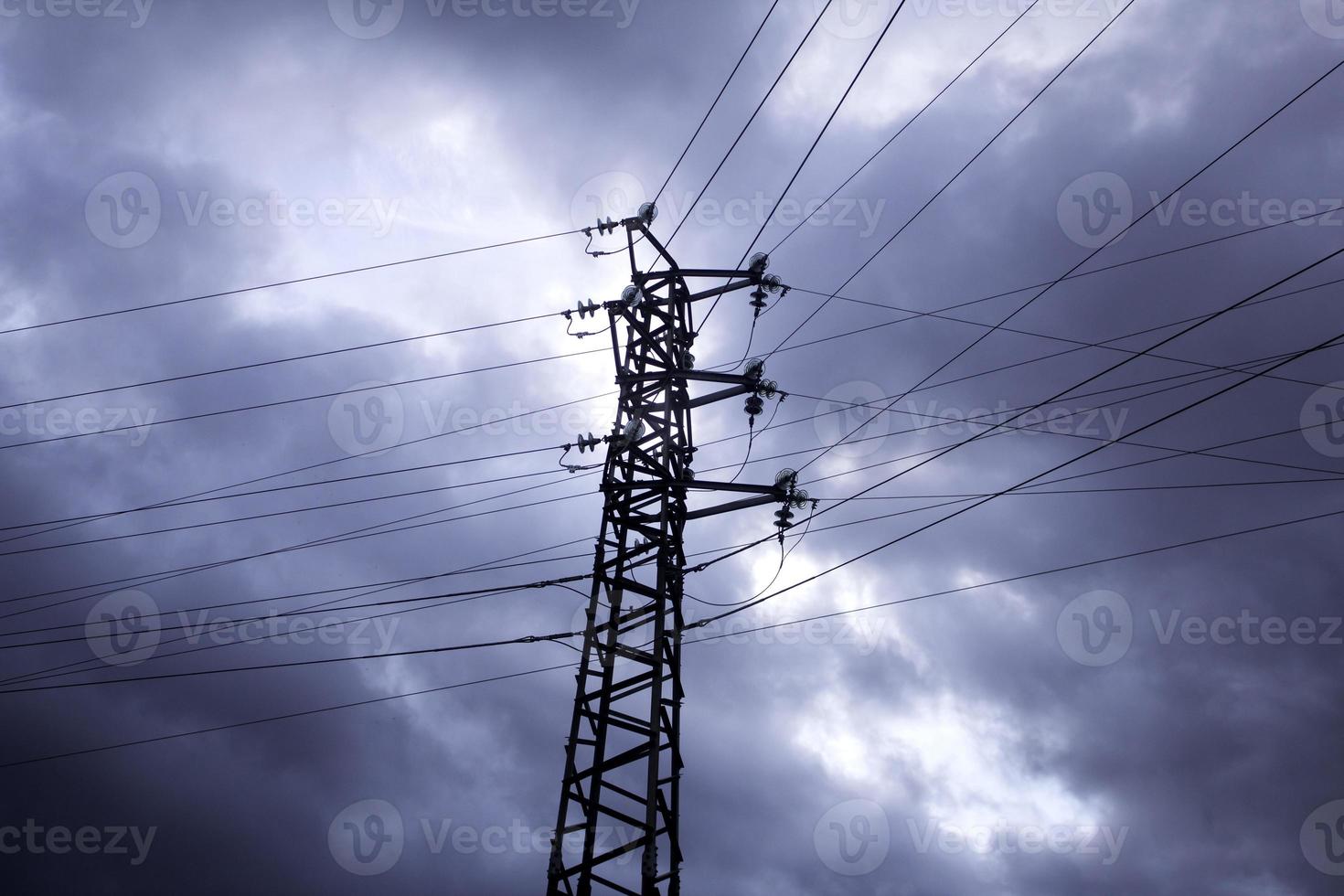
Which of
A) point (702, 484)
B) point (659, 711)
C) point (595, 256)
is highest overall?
point (595, 256)

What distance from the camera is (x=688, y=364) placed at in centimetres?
1570

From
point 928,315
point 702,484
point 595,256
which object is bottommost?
point 702,484

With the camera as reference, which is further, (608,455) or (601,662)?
(608,455)

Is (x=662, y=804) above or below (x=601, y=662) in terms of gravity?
below

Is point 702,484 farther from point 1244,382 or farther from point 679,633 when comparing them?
point 1244,382

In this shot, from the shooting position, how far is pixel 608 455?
14.7 m

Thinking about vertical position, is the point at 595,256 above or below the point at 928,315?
above

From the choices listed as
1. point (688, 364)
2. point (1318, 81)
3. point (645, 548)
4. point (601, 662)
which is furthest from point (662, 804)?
point (1318, 81)

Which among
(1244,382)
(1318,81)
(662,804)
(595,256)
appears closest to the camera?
(1318,81)

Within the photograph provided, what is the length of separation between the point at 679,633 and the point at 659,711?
4.65 feet

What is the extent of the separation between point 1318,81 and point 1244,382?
3.18 metres

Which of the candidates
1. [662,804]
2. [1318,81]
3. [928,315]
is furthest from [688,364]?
[1318,81]

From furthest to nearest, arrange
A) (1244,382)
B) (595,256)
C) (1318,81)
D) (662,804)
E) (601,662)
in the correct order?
(595,256) → (601,662) → (662,804) → (1244,382) → (1318,81)

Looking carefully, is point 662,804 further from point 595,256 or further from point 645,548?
point 595,256
